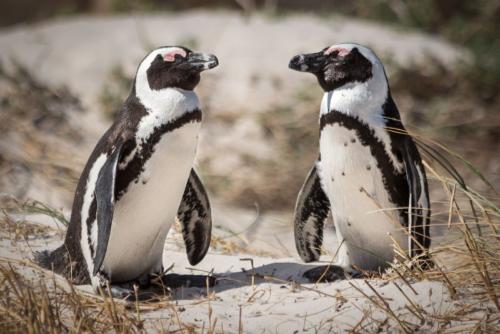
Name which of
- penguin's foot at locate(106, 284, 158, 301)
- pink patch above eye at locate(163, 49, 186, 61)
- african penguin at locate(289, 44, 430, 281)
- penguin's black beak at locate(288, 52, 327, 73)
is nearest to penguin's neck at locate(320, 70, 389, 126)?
african penguin at locate(289, 44, 430, 281)

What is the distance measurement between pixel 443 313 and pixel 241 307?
2.34 feet

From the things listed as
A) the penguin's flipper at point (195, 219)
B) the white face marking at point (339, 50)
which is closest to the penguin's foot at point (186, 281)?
the penguin's flipper at point (195, 219)

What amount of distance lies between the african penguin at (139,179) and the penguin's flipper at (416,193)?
80 centimetres

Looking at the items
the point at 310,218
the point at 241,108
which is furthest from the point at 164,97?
the point at 241,108

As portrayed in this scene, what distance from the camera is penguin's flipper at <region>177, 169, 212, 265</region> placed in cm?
326

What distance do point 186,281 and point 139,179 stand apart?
0.48 meters

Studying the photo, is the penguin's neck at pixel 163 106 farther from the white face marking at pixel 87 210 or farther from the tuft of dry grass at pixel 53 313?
the tuft of dry grass at pixel 53 313

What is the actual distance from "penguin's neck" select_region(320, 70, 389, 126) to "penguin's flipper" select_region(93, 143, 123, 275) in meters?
0.84

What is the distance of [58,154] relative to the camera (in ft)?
18.7

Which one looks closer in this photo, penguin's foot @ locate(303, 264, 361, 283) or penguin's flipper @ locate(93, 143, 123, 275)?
penguin's flipper @ locate(93, 143, 123, 275)

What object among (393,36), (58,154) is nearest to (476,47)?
(393,36)

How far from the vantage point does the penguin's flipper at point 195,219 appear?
128 inches

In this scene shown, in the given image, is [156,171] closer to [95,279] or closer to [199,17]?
[95,279]

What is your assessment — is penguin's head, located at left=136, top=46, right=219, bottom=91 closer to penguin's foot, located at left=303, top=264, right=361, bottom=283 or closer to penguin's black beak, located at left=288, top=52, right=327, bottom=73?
penguin's black beak, located at left=288, top=52, right=327, bottom=73
